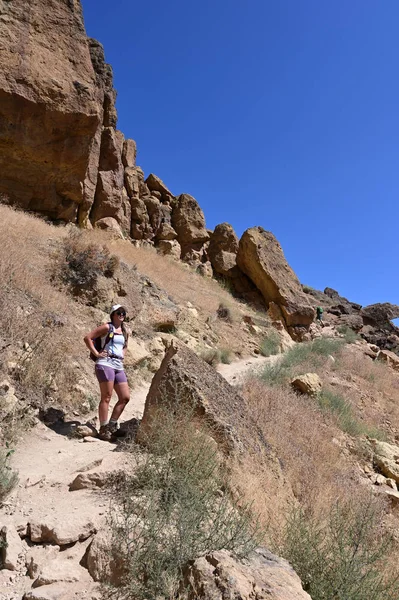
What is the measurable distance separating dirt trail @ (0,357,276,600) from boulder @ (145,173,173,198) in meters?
20.3

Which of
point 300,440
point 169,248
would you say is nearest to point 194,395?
point 300,440

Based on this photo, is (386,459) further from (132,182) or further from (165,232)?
(132,182)

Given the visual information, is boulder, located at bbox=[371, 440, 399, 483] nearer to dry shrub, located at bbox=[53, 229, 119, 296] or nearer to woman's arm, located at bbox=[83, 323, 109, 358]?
woman's arm, located at bbox=[83, 323, 109, 358]

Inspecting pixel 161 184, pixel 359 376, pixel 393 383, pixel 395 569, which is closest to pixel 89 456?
pixel 395 569

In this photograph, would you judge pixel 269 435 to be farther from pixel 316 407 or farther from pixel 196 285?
pixel 196 285

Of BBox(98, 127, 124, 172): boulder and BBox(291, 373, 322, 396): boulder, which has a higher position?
BBox(98, 127, 124, 172): boulder

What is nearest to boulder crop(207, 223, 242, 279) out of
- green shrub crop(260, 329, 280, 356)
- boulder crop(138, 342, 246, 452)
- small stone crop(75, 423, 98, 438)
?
green shrub crop(260, 329, 280, 356)

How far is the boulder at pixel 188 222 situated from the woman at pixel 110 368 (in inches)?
684

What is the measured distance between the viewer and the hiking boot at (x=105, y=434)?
167 inches

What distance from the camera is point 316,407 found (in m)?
7.09

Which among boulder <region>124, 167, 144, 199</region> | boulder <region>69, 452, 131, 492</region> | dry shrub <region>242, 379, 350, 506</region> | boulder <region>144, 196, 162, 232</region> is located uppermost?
boulder <region>124, 167, 144, 199</region>

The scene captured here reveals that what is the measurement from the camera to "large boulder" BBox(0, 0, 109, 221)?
11.7m

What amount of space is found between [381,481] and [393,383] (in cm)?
684

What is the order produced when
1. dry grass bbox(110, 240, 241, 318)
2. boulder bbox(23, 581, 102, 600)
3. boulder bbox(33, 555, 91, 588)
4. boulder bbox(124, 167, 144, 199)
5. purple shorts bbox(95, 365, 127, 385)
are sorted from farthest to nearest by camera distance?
boulder bbox(124, 167, 144, 199)
dry grass bbox(110, 240, 241, 318)
purple shorts bbox(95, 365, 127, 385)
boulder bbox(33, 555, 91, 588)
boulder bbox(23, 581, 102, 600)
